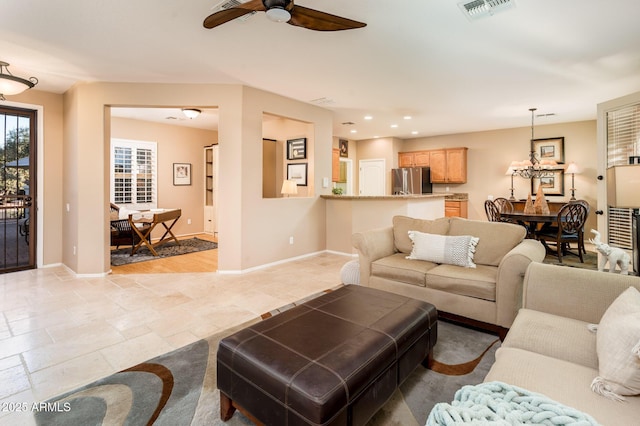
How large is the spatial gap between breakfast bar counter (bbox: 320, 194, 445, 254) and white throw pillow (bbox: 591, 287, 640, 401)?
406 cm

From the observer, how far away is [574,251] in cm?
590

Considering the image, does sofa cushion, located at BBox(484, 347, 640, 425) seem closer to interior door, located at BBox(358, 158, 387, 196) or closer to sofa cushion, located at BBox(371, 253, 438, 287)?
sofa cushion, located at BBox(371, 253, 438, 287)

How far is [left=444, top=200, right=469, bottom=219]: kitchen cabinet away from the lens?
26.1ft

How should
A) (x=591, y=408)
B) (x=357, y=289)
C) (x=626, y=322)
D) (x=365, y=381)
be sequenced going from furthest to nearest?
Result: (x=357, y=289)
(x=365, y=381)
(x=626, y=322)
(x=591, y=408)

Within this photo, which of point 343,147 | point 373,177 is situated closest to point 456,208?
point 373,177

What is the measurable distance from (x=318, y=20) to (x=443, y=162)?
6839 millimetres

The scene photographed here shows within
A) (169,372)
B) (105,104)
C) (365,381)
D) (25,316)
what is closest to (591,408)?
(365,381)

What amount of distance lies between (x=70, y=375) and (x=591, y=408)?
2.80m

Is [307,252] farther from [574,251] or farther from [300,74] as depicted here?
[574,251]

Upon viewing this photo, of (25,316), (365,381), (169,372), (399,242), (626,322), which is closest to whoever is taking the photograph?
(626,322)

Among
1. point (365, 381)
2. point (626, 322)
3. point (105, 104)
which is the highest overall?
point (105, 104)

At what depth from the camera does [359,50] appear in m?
3.29

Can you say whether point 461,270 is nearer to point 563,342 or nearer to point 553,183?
point 563,342

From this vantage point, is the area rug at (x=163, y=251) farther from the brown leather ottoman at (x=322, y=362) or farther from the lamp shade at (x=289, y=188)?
the brown leather ottoman at (x=322, y=362)
